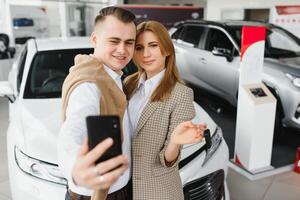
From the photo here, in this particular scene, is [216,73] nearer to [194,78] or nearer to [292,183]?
[194,78]

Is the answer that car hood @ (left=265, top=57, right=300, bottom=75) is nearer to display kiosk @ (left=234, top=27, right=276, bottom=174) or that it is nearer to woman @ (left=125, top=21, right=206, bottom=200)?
display kiosk @ (left=234, top=27, right=276, bottom=174)

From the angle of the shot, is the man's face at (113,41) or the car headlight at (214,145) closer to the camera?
the man's face at (113,41)

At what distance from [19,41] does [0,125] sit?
4194mm

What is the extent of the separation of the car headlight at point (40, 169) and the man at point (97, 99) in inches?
28.8

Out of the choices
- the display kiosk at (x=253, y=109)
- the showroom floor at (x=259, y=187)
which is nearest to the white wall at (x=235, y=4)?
the display kiosk at (x=253, y=109)

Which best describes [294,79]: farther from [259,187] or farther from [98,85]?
[98,85]

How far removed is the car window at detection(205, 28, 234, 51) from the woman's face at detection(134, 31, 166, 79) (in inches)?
145

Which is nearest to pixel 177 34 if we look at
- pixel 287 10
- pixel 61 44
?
pixel 287 10

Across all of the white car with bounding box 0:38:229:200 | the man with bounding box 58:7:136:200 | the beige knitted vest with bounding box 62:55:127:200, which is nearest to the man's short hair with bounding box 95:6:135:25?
the man with bounding box 58:7:136:200

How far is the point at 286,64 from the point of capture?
150 inches

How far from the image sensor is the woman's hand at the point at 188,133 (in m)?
0.93

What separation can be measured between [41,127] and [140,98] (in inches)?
42.9

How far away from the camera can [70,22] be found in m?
10.0

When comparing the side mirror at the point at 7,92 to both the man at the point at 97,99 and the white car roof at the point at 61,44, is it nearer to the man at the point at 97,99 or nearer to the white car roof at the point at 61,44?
the white car roof at the point at 61,44
